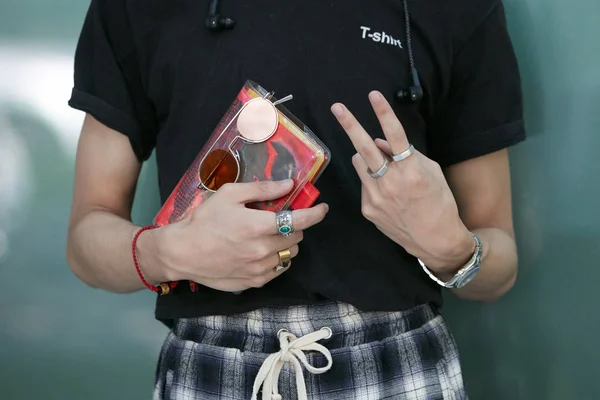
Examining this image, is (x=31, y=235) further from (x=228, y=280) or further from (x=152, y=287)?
(x=228, y=280)

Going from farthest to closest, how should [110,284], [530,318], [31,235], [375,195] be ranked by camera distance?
1. [31,235]
2. [530,318]
3. [110,284]
4. [375,195]

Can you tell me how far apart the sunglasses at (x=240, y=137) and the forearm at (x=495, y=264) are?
336mm

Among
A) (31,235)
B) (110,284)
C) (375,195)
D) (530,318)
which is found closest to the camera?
(375,195)

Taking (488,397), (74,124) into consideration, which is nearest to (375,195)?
(488,397)

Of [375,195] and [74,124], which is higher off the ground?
[74,124]

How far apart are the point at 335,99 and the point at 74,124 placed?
0.57 m

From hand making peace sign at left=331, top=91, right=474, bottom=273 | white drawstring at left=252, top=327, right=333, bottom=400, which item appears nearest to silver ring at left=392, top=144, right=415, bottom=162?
hand making peace sign at left=331, top=91, right=474, bottom=273

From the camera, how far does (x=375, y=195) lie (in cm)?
66

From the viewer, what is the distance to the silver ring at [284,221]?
0.62 metres

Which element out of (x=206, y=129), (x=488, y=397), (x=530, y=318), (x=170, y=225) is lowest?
(x=488, y=397)

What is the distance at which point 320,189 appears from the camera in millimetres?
750

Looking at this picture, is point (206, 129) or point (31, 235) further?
point (31, 235)

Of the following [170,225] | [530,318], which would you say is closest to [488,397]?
[530,318]

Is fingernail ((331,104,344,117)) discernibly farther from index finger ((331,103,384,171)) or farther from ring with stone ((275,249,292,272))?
ring with stone ((275,249,292,272))
